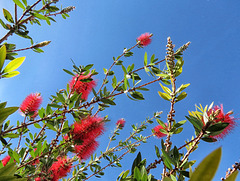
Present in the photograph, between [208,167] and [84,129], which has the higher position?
[84,129]

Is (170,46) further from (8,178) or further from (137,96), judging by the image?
(8,178)

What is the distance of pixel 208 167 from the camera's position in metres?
0.26

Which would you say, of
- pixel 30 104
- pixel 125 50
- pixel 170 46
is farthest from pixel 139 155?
pixel 125 50

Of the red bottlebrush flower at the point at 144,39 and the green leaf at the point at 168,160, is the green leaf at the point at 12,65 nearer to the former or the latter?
the green leaf at the point at 168,160

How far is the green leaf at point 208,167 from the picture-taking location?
0.25m

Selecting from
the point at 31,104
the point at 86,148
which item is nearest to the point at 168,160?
the point at 86,148

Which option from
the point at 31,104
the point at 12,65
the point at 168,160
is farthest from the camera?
the point at 31,104

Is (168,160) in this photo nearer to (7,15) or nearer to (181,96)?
(181,96)

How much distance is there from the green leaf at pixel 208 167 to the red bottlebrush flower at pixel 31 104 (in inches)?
78.9

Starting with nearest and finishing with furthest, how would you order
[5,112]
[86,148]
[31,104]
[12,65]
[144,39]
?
[5,112]
[12,65]
[86,148]
[31,104]
[144,39]

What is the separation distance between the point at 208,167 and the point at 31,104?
2098 mm

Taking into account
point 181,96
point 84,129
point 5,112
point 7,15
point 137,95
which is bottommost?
point 5,112

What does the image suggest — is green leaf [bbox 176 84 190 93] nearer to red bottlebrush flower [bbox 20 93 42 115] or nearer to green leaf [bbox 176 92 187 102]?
green leaf [bbox 176 92 187 102]

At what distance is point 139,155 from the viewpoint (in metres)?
0.98
